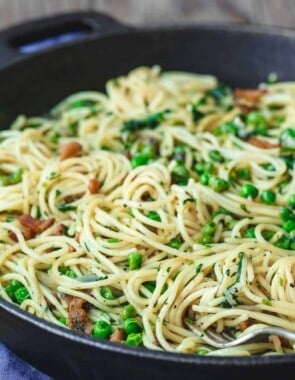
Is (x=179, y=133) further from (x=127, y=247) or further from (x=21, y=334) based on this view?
(x=21, y=334)

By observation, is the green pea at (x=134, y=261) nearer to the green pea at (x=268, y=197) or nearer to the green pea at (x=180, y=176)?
the green pea at (x=180, y=176)

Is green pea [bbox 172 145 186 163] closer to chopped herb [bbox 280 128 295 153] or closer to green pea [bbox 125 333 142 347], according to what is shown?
chopped herb [bbox 280 128 295 153]

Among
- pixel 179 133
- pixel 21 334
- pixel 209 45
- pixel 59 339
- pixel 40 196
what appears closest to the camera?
pixel 59 339

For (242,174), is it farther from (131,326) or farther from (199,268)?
(131,326)

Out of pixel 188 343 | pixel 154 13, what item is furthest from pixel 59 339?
pixel 154 13

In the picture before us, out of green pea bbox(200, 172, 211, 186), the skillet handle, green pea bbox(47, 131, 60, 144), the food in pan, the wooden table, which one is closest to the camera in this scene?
the food in pan

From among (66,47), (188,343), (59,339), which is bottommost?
(188,343)

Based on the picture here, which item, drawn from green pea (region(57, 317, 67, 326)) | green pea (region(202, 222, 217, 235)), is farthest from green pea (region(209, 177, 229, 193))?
green pea (region(57, 317, 67, 326))
